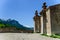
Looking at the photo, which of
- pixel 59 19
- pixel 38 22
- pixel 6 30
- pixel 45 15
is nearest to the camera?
pixel 59 19

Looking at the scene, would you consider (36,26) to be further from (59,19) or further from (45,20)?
(59,19)

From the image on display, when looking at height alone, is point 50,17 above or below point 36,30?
above

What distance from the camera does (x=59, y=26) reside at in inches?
766

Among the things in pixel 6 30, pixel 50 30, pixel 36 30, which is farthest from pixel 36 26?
pixel 50 30

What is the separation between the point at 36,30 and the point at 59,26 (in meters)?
14.5

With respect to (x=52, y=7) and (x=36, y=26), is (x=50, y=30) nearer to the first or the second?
(x=52, y=7)

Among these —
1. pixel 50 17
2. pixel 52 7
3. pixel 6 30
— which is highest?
pixel 52 7

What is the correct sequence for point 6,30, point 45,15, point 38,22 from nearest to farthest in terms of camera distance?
point 45,15, point 38,22, point 6,30

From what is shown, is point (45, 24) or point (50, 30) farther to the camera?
point (45, 24)

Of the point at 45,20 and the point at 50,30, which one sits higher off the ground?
the point at 45,20

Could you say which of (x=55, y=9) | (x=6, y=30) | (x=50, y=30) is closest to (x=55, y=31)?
(x=50, y=30)

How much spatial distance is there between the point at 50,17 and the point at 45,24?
3.25m

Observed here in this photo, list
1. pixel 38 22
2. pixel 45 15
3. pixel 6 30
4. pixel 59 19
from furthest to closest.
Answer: pixel 6 30 < pixel 38 22 < pixel 45 15 < pixel 59 19

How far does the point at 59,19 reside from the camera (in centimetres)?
1920
